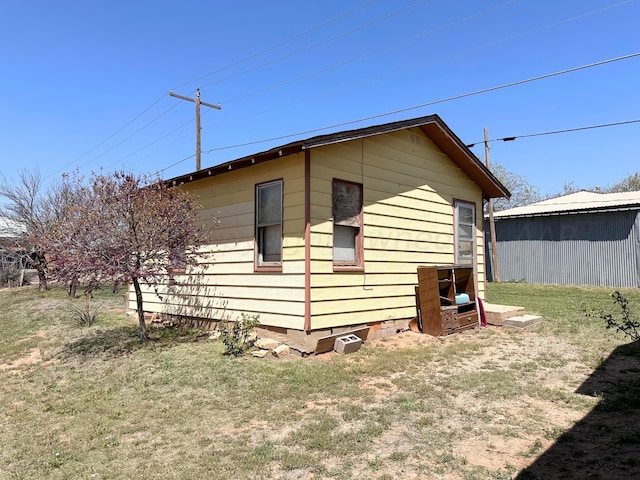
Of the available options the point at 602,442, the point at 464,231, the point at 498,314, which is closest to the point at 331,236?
the point at 498,314

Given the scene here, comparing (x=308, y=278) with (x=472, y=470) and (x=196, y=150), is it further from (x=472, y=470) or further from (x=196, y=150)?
(x=196, y=150)

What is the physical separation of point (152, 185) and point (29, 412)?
4.12m

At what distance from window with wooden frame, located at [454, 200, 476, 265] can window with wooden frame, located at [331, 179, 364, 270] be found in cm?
356

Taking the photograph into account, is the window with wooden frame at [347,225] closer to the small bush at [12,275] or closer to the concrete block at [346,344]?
the concrete block at [346,344]

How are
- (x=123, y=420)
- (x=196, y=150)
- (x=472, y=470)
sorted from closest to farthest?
(x=472, y=470) → (x=123, y=420) → (x=196, y=150)

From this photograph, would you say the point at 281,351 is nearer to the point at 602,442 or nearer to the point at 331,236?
the point at 331,236

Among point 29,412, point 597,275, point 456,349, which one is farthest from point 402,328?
point 597,275

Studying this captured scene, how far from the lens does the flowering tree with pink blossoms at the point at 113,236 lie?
7.14 metres

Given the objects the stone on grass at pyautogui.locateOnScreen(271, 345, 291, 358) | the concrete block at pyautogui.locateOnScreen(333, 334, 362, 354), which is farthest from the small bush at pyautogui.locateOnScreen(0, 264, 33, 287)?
the concrete block at pyautogui.locateOnScreen(333, 334, 362, 354)

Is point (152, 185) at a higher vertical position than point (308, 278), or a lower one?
higher

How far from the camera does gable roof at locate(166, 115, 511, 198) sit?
7043 mm

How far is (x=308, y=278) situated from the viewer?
277 inches

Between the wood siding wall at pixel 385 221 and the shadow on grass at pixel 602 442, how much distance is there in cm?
Result: 367

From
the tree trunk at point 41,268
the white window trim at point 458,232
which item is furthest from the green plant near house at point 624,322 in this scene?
the tree trunk at point 41,268
